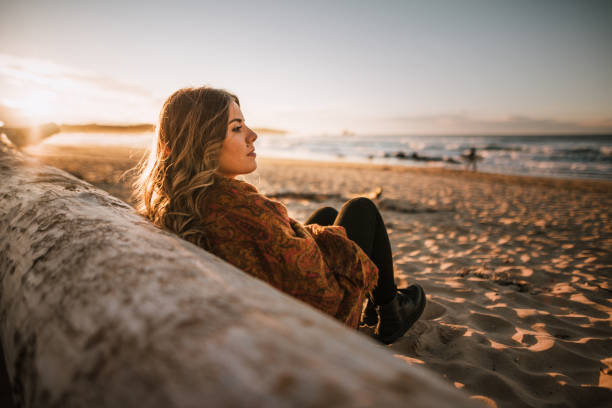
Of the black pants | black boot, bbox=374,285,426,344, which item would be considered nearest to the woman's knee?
the black pants

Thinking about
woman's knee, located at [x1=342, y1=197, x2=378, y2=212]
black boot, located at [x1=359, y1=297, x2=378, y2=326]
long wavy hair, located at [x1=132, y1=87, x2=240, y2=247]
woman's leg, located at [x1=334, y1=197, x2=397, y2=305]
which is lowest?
black boot, located at [x1=359, y1=297, x2=378, y2=326]

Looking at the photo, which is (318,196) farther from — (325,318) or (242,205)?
(325,318)

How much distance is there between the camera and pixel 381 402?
1.68 feet

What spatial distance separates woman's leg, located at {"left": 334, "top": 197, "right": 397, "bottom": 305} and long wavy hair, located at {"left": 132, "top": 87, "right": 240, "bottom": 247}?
1004 millimetres

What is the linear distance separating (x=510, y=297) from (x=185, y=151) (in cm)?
306

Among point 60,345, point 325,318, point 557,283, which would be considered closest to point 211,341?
point 325,318

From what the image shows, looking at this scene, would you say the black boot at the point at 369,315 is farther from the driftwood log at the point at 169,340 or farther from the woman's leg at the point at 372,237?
the driftwood log at the point at 169,340

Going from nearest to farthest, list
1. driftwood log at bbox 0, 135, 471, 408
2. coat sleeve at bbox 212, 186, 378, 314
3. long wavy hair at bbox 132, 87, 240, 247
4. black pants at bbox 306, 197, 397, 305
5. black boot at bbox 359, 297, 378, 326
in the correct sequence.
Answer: driftwood log at bbox 0, 135, 471, 408
coat sleeve at bbox 212, 186, 378, 314
long wavy hair at bbox 132, 87, 240, 247
black pants at bbox 306, 197, 397, 305
black boot at bbox 359, 297, 378, 326

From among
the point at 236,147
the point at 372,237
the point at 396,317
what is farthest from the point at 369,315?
the point at 236,147

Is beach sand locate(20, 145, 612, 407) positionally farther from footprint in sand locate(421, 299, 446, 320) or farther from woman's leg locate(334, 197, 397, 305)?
woman's leg locate(334, 197, 397, 305)

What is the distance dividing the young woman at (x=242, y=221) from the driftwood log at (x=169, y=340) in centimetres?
31

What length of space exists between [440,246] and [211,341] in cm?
406

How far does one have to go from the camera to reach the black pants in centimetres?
206

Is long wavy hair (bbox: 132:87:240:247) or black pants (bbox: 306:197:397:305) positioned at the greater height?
long wavy hair (bbox: 132:87:240:247)
